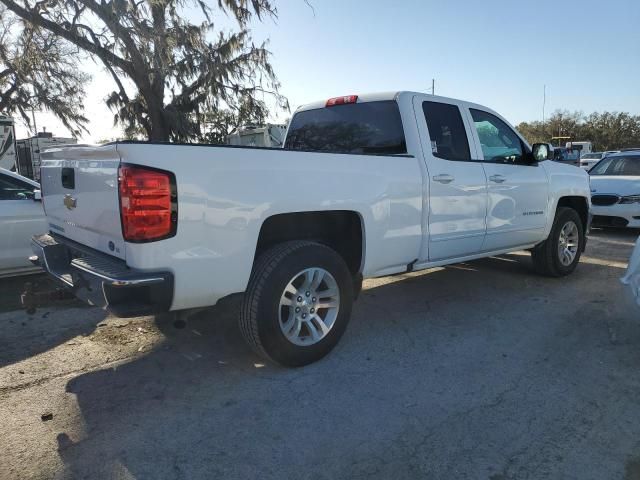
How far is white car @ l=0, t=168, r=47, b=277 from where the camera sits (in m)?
5.51

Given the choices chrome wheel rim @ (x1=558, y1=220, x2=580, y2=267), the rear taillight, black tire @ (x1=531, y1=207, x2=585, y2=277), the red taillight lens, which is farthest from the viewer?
chrome wheel rim @ (x1=558, y1=220, x2=580, y2=267)

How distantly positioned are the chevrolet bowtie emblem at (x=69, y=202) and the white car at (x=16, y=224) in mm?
2227

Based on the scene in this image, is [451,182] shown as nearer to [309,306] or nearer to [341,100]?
[341,100]

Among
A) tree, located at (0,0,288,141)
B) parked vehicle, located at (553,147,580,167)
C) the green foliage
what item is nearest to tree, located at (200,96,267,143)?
tree, located at (0,0,288,141)

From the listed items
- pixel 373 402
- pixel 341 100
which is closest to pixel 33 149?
pixel 341 100

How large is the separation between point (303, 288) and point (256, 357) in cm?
71

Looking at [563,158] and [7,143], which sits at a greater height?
[7,143]

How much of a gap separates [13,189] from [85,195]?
3226 millimetres

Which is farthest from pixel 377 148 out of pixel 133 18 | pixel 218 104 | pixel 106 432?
pixel 218 104

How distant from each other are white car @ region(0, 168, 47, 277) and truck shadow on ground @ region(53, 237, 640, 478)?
89.6 inches

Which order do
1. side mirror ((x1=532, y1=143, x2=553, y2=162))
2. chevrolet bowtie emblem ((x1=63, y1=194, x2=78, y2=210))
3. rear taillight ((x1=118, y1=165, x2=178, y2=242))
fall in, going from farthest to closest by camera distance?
side mirror ((x1=532, y1=143, x2=553, y2=162)), chevrolet bowtie emblem ((x1=63, y1=194, x2=78, y2=210)), rear taillight ((x1=118, y1=165, x2=178, y2=242))

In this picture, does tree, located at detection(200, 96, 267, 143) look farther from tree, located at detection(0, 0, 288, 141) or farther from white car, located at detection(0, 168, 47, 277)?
white car, located at detection(0, 168, 47, 277)

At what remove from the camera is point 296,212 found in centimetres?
337

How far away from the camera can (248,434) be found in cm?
277
